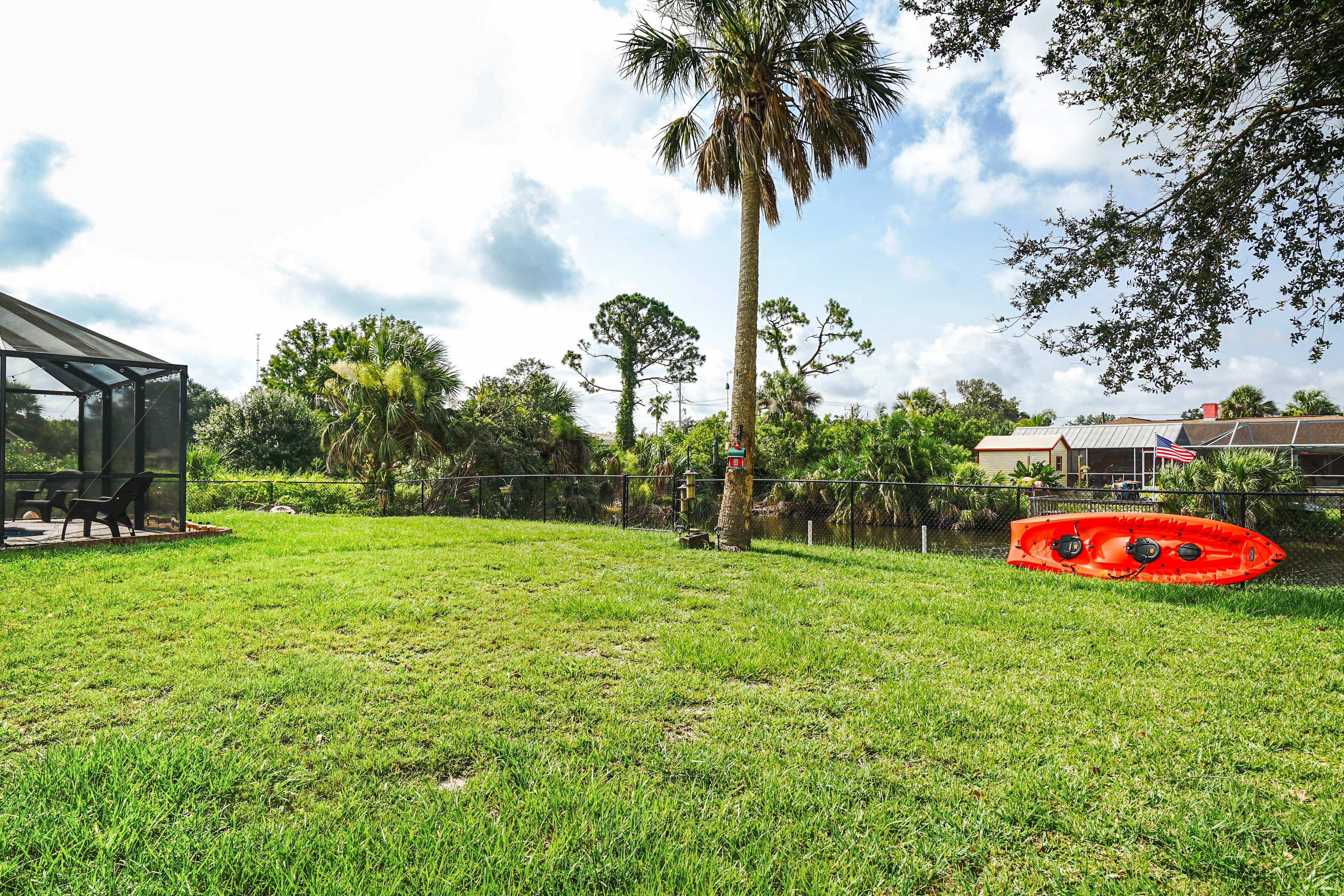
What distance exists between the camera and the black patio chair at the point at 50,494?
8445 millimetres

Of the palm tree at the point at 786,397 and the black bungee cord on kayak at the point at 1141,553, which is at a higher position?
the palm tree at the point at 786,397

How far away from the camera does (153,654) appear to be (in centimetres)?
366

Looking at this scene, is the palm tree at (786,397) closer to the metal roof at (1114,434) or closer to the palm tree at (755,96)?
the metal roof at (1114,434)

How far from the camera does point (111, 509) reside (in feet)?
26.7

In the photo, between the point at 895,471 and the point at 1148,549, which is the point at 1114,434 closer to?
the point at 895,471

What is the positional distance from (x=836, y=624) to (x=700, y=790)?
263 cm

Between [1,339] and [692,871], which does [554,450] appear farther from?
[692,871]

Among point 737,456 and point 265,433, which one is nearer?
point 737,456

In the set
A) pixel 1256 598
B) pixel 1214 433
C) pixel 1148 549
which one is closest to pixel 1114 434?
pixel 1214 433

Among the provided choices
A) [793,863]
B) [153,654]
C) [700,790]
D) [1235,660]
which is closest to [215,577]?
[153,654]

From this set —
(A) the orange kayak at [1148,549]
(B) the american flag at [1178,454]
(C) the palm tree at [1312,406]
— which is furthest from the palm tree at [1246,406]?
(A) the orange kayak at [1148,549]

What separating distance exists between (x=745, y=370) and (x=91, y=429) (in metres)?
10.3

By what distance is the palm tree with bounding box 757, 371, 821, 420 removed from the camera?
29078 millimetres

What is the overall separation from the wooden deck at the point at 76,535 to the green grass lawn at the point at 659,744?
12.1ft
